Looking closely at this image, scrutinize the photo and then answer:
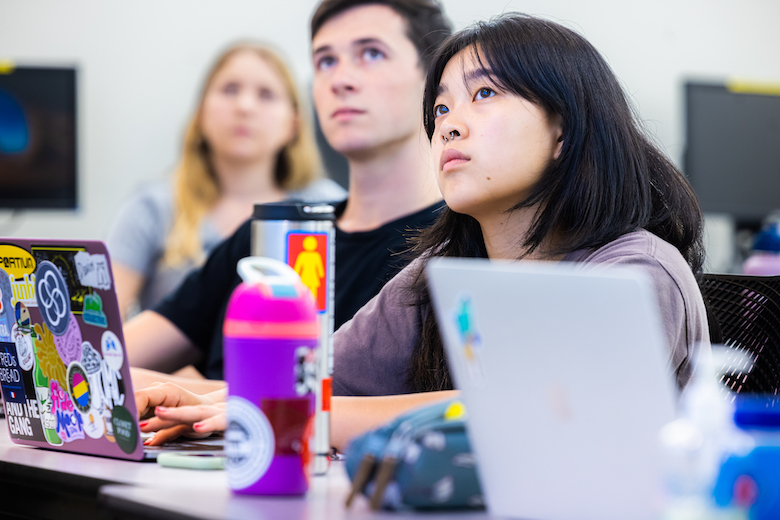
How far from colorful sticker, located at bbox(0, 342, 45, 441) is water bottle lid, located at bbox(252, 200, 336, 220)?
36cm

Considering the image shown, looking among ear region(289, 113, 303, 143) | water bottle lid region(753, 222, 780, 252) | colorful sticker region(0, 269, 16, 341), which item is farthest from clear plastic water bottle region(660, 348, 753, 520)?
ear region(289, 113, 303, 143)

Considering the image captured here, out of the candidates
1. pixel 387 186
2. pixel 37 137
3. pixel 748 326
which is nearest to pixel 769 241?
pixel 387 186

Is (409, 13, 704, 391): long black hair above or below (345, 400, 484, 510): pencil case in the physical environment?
above

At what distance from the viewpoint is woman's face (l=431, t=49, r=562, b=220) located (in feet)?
3.69

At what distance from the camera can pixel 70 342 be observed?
2.87ft

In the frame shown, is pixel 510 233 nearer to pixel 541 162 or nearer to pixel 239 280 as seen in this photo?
pixel 541 162

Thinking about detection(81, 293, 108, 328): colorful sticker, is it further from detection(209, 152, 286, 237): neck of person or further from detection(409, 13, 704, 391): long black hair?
detection(209, 152, 286, 237): neck of person

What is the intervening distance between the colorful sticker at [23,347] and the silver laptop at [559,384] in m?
0.54

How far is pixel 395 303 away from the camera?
131cm

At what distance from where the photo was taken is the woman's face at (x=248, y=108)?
325 cm

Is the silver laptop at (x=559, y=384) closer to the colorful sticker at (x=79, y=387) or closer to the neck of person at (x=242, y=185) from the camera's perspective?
the colorful sticker at (x=79, y=387)

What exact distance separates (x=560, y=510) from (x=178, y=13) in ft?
10.6

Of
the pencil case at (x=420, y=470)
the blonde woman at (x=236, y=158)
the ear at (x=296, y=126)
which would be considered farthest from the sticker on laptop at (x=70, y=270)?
the ear at (x=296, y=126)

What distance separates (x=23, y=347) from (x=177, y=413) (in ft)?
0.60
